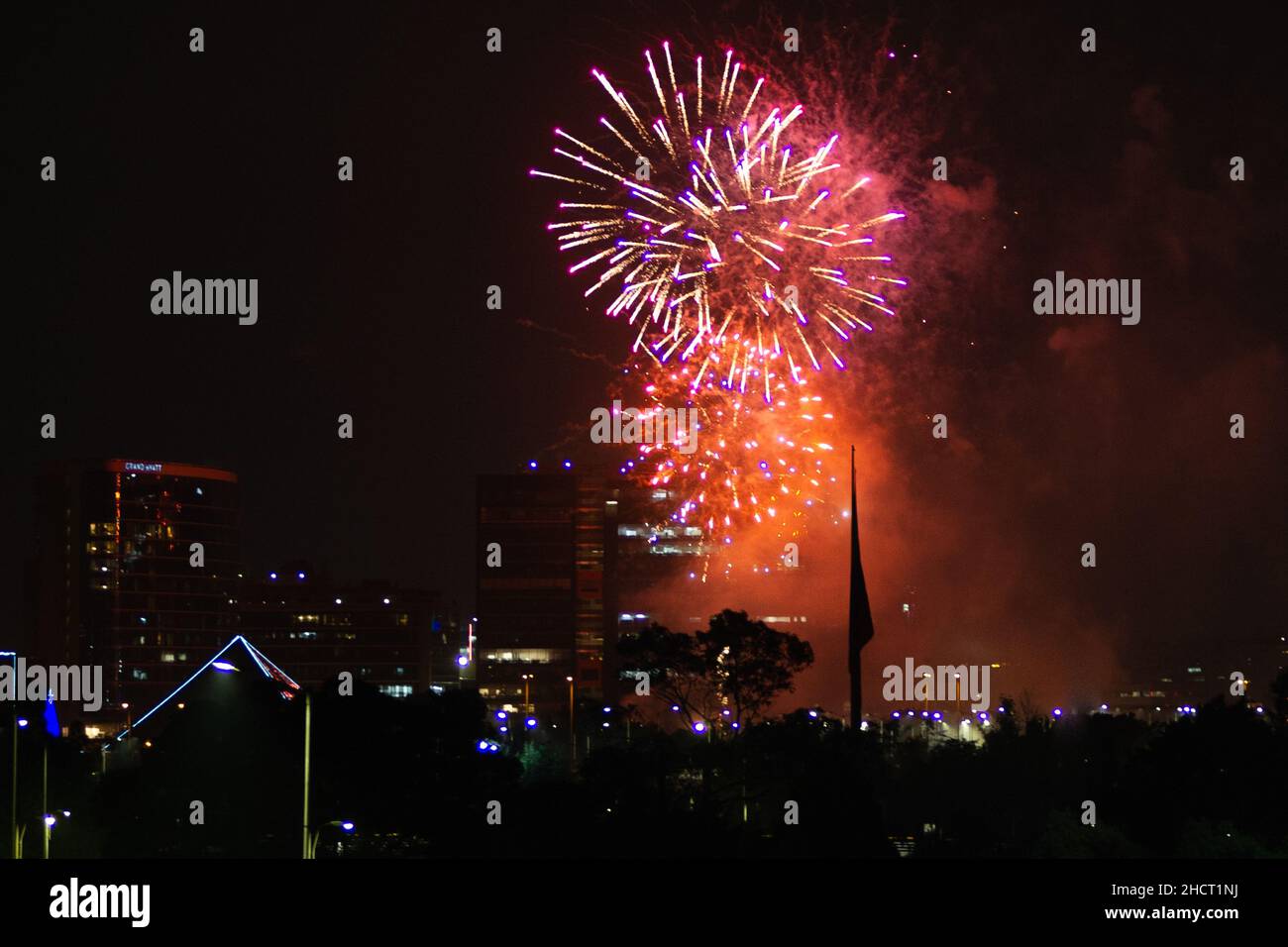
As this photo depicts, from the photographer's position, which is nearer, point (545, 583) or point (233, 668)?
point (233, 668)

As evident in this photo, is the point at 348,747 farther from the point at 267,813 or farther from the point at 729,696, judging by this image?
the point at 729,696

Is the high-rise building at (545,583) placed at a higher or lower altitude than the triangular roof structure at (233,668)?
higher

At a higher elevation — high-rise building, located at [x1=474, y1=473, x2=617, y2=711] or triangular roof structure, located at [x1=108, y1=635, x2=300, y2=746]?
high-rise building, located at [x1=474, y1=473, x2=617, y2=711]

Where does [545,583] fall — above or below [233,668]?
above

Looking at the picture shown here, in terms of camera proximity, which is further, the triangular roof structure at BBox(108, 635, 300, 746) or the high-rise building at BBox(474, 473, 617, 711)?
the high-rise building at BBox(474, 473, 617, 711)

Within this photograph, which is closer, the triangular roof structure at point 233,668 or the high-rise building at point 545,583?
the triangular roof structure at point 233,668
